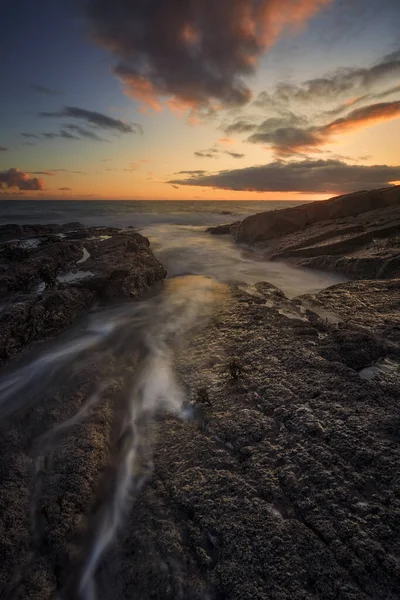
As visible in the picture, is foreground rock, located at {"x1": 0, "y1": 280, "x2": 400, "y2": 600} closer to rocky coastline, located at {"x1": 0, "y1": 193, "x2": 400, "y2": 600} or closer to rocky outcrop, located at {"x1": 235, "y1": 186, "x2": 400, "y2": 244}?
rocky coastline, located at {"x1": 0, "y1": 193, "x2": 400, "y2": 600}

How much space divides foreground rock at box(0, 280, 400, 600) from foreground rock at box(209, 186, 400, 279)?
7.36m

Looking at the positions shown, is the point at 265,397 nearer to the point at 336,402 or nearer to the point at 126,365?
the point at 336,402

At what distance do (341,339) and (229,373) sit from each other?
7.67 ft

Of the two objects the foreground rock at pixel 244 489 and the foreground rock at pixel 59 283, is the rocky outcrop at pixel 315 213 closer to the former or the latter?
the foreground rock at pixel 59 283

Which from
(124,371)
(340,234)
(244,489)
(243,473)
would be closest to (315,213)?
(340,234)

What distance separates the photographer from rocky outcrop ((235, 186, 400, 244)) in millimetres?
20297

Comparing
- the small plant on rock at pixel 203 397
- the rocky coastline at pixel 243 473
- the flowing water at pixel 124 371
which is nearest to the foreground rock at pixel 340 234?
the flowing water at pixel 124 371

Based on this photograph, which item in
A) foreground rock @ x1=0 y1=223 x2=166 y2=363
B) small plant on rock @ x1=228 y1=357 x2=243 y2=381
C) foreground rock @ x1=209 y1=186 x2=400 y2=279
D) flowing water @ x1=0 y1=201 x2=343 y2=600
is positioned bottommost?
flowing water @ x1=0 y1=201 x2=343 y2=600

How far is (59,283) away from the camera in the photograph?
962 cm

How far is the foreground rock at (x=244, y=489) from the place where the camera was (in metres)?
2.81

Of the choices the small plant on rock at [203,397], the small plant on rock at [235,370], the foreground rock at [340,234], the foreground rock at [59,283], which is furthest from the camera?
the foreground rock at [340,234]

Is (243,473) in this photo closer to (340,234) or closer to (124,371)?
(124,371)

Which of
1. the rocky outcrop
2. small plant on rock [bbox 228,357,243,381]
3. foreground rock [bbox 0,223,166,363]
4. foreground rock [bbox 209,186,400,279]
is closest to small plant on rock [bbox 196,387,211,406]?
small plant on rock [bbox 228,357,243,381]

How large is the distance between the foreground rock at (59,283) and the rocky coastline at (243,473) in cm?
9
